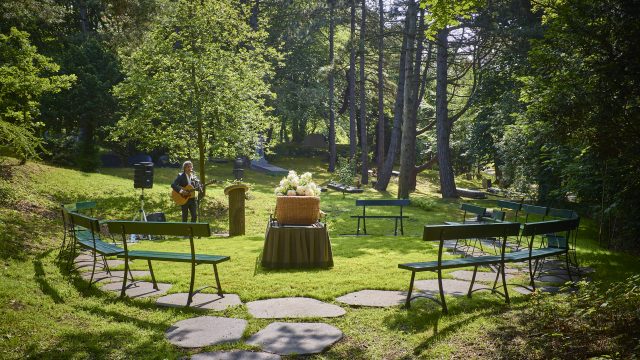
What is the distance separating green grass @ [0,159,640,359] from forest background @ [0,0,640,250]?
1.88 meters

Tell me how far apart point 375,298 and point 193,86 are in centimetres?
1224

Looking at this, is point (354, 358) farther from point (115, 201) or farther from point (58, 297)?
point (115, 201)

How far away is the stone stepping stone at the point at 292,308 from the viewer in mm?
5730

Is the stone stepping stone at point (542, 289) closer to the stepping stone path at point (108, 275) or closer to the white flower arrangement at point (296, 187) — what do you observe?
the white flower arrangement at point (296, 187)

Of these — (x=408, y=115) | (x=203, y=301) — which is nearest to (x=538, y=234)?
(x=203, y=301)

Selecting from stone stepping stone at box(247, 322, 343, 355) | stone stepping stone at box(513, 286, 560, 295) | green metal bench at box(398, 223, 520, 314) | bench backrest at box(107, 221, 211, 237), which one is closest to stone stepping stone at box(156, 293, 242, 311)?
bench backrest at box(107, 221, 211, 237)

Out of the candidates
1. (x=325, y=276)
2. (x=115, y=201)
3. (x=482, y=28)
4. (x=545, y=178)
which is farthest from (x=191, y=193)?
(x=482, y=28)

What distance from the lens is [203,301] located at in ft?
20.7

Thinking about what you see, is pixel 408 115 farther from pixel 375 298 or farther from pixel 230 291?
pixel 230 291

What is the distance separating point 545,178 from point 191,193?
35.7 feet

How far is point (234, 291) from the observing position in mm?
6750

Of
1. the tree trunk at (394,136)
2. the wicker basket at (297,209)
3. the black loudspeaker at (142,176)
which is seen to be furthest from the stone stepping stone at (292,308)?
the tree trunk at (394,136)

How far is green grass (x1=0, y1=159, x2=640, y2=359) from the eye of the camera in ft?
15.5

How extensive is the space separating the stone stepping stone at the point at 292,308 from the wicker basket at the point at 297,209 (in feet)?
8.47
